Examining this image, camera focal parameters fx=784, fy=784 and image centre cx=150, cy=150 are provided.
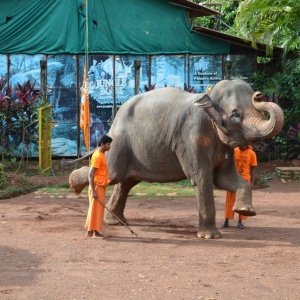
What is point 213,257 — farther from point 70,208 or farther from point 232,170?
point 70,208

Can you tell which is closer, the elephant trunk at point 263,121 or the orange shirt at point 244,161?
the elephant trunk at point 263,121

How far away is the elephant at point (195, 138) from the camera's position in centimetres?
1023

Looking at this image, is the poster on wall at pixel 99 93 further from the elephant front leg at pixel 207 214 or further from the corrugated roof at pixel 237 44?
the elephant front leg at pixel 207 214

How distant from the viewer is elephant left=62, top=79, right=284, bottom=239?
10227 mm

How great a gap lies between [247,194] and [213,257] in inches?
54.4

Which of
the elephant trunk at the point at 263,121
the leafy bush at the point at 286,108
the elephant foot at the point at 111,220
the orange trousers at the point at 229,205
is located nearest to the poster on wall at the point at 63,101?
the leafy bush at the point at 286,108

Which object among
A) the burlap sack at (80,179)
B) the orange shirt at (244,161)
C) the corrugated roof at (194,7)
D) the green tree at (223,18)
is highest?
the green tree at (223,18)

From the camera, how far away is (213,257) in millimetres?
9203

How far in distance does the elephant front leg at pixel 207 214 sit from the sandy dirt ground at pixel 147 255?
0.53 ft

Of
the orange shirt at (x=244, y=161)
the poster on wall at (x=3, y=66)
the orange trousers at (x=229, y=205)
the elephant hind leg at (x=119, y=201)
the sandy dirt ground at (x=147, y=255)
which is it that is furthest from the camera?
the poster on wall at (x=3, y=66)

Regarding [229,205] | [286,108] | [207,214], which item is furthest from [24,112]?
[207,214]

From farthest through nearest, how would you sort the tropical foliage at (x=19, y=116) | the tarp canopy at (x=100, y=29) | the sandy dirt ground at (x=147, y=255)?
the tarp canopy at (x=100, y=29) < the tropical foliage at (x=19, y=116) < the sandy dirt ground at (x=147, y=255)

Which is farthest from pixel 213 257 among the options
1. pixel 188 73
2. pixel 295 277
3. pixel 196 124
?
pixel 188 73

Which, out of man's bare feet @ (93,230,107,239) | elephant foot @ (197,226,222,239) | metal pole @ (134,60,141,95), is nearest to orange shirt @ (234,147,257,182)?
elephant foot @ (197,226,222,239)
